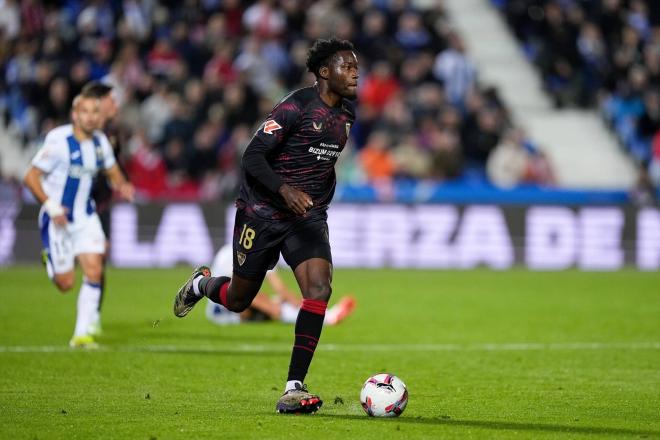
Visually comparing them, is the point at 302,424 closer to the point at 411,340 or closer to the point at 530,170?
the point at 411,340

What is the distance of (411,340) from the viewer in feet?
43.0

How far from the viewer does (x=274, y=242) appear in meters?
8.61

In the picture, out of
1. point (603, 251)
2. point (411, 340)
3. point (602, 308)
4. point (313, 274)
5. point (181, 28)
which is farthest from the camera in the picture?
point (181, 28)

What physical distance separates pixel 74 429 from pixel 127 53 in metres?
18.0

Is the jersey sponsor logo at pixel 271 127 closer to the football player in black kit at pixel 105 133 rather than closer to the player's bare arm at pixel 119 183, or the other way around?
the football player in black kit at pixel 105 133

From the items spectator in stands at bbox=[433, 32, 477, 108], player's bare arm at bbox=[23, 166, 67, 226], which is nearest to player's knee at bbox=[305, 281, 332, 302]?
player's bare arm at bbox=[23, 166, 67, 226]

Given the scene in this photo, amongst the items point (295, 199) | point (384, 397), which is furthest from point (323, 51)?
point (384, 397)

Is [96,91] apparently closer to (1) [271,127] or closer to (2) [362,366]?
(2) [362,366]

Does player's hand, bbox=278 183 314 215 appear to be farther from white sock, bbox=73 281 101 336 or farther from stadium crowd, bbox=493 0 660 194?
stadium crowd, bbox=493 0 660 194

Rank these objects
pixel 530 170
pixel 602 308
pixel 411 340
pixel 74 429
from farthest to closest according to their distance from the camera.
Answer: pixel 530 170
pixel 602 308
pixel 411 340
pixel 74 429

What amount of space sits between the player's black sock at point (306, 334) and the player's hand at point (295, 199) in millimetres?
631

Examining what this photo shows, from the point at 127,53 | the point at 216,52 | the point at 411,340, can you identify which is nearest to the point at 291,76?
the point at 216,52

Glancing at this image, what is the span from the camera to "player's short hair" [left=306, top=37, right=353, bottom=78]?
856cm

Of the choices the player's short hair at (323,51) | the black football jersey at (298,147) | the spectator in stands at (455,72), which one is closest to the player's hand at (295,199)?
the black football jersey at (298,147)
